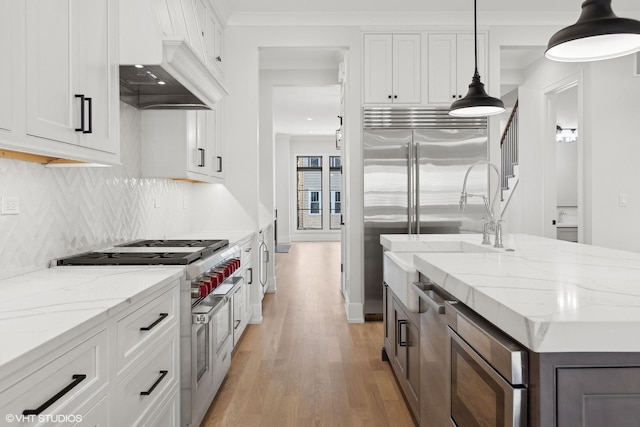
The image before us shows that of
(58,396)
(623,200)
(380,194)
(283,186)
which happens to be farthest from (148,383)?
(283,186)

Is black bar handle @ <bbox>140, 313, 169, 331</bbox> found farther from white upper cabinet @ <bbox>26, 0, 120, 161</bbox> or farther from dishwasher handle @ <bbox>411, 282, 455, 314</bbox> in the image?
dishwasher handle @ <bbox>411, 282, 455, 314</bbox>

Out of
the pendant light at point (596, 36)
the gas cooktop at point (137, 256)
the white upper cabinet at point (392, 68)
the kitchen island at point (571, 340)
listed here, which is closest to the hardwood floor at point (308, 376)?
the gas cooktop at point (137, 256)

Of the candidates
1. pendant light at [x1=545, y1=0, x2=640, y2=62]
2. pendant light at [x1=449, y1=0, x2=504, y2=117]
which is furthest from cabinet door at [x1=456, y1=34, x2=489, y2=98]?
pendant light at [x1=545, y1=0, x2=640, y2=62]

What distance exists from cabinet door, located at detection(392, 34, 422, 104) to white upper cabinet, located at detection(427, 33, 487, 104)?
127mm

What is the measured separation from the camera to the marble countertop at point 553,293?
0.92 meters

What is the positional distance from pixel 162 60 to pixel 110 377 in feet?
4.62

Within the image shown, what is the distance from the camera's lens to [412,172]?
423 cm

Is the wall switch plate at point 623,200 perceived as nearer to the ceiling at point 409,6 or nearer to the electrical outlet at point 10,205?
the ceiling at point 409,6

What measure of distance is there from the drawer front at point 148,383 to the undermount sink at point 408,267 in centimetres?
113

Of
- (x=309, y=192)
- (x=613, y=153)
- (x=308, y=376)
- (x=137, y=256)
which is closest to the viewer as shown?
(x=137, y=256)

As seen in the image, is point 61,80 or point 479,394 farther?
point 61,80

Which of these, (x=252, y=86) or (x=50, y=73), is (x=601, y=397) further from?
(x=252, y=86)

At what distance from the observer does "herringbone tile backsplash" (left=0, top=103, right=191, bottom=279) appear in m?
1.76

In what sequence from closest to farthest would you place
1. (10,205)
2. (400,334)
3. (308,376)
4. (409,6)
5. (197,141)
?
(10,205)
(400,334)
(308,376)
(197,141)
(409,6)
